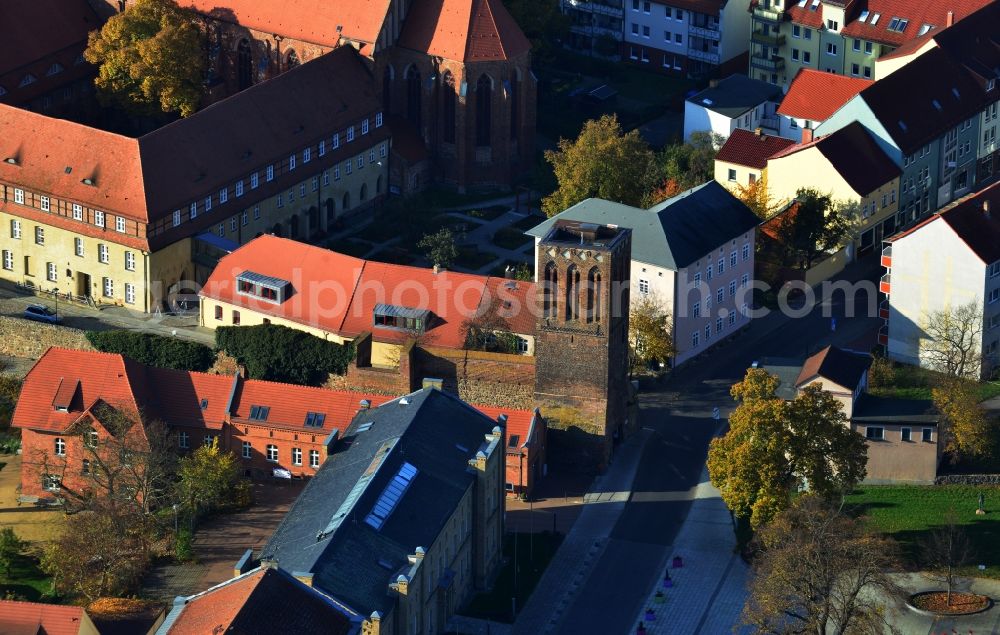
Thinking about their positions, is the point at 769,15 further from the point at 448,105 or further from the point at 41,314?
the point at 41,314

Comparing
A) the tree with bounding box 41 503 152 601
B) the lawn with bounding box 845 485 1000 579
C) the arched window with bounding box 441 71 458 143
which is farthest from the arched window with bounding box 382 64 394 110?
the tree with bounding box 41 503 152 601

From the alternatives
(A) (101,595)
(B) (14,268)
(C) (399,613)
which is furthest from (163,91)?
(C) (399,613)

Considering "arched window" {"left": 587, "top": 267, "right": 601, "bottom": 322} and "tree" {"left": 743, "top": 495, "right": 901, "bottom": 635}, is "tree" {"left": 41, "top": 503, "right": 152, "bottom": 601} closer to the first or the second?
"arched window" {"left": 587, "top": 267, "right": 601, "bottom": 322}

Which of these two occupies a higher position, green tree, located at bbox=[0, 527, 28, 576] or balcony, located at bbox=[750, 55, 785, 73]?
balcony, located at bbox=[750, 55, 785, 73]

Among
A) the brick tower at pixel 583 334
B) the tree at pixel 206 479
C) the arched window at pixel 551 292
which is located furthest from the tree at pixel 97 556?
the arched window at pixel 551 292

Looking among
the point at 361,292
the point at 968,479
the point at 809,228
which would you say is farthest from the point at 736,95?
the point at 968,479

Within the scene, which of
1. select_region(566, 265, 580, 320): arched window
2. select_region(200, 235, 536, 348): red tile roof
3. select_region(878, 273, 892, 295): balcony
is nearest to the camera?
select_region(566, 265, 580, 320): arched window

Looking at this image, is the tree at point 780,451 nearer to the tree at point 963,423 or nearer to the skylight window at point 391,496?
→ the tree at point 963,423
